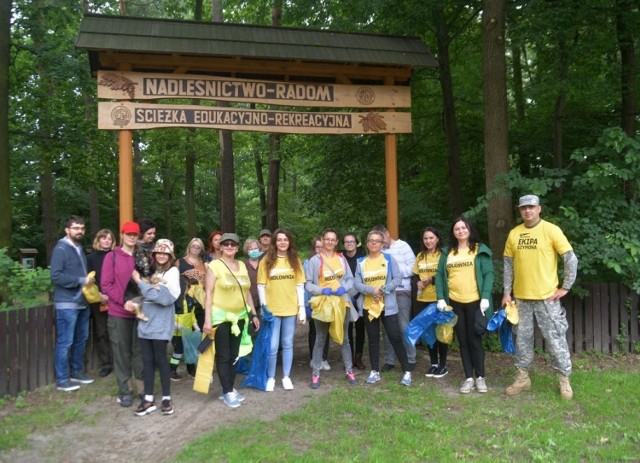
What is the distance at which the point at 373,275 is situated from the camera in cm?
578

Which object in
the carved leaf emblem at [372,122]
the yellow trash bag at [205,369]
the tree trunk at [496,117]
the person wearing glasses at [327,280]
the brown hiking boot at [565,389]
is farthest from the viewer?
the carved leaf emblem at [372,122]

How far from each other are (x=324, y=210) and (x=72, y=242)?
907 cm

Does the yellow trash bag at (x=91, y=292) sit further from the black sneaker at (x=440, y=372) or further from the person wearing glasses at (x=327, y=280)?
the black sneaker at (x=440, y=372)

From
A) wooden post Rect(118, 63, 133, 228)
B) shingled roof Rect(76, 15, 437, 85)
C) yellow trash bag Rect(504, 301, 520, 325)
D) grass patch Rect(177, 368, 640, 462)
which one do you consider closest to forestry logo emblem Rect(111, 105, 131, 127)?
wooden post Rect(118, 63, 133, 228)

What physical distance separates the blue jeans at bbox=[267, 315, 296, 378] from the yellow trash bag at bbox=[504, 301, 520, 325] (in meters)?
2.33

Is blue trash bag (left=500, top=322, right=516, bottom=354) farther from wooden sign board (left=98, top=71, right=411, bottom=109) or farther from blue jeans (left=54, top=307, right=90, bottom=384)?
A: blue jeans (left=54, top=307, right=90, bottom=384)

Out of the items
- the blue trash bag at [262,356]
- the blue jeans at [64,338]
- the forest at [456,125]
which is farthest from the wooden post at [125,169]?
the forest at [456,125]

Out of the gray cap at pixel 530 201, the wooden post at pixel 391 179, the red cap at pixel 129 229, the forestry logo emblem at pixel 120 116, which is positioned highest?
the forestry logo emblem at pixel 120 116

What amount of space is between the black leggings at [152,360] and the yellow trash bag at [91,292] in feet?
4.40

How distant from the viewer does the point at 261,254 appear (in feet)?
21.6

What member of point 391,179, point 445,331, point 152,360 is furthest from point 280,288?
point 391,179

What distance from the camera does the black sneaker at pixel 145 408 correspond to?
190 inches

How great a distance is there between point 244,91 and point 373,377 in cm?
442

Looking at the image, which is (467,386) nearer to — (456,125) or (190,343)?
(190,343)
